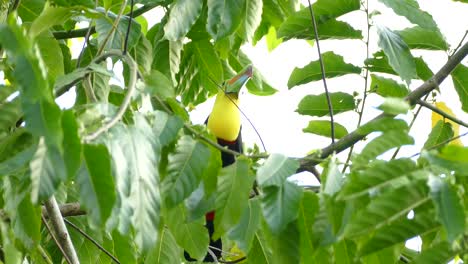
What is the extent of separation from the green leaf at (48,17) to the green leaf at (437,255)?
2.55 ft

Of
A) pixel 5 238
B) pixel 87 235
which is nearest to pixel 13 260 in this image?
pixel 5 238

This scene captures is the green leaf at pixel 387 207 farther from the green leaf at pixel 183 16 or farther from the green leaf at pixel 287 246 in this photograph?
the green leaf at pixel 183 16

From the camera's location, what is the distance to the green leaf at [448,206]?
138 cm

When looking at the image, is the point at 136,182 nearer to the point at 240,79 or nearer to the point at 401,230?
the point at 401,230

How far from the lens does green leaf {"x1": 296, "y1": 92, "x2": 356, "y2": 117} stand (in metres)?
2.37

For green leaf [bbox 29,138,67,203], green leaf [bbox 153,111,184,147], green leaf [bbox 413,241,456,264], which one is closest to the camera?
green leaf [bbox 29,138,67,203]

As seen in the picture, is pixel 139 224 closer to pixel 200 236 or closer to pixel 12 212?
pixel 12 212

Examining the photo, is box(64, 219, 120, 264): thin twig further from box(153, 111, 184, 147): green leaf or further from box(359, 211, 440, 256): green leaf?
box(359, 211, 440, 256): green leaf

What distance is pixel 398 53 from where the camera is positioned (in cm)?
218

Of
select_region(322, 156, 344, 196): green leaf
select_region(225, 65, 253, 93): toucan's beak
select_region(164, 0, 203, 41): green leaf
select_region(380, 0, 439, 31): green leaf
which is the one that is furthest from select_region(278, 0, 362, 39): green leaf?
Answer: select_region(322, 156, 344, 196): green leaf

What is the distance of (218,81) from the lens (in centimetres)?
302

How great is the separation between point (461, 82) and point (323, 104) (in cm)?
34

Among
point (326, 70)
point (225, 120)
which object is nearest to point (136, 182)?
point (326, 70)

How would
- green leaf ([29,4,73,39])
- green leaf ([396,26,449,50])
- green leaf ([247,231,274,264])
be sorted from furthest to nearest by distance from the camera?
green leaf ([396,26,449,50]) → green leaf ([247,231,274,264]) → green leaf ([29,4,73,39])
